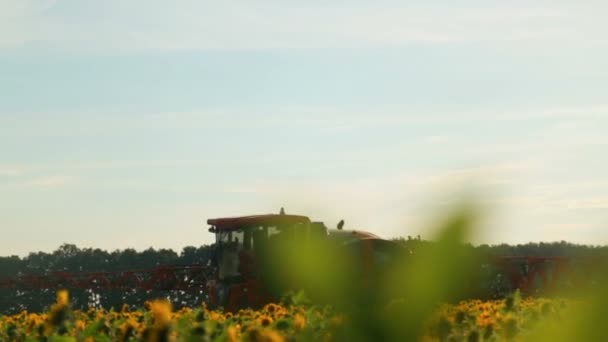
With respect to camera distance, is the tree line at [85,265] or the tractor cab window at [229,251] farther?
the tree line at [85,265]

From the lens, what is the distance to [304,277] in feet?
4.79

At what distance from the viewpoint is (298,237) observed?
1.43 meters

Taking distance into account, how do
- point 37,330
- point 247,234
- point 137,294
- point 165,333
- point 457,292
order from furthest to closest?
point 137,294
point 247,234
point 37,330
point 165,333
point 457,292

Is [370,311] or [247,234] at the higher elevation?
[247,234]

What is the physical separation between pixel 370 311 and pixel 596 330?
28cm

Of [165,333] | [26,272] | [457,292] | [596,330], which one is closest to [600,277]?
[596,330]

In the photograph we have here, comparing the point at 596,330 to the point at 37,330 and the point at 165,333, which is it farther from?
the point at 37,330

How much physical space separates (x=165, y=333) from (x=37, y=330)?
6.36 meters

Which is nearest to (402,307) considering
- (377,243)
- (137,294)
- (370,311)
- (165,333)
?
(370,311)

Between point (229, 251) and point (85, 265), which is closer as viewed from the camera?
point (229, 251)

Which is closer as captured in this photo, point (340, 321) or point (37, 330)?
point (340, 321)

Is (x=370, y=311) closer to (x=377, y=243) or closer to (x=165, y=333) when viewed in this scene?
(x=165, y=333)

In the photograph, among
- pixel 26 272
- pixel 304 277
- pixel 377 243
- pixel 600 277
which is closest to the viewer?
pixel 600 277

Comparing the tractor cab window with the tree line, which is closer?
the tractor cab window
